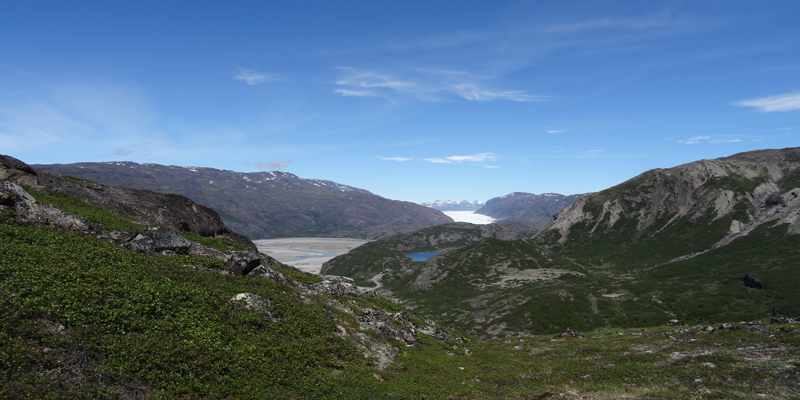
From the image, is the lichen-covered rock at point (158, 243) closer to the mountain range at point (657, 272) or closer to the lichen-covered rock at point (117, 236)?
the lichen-covered rock at point (117, 236)

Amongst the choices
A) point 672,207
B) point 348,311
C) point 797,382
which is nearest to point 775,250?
point 672,207

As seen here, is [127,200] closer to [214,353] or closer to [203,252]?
[203,252]

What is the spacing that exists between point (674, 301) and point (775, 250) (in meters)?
62.8

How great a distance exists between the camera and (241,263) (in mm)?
33375

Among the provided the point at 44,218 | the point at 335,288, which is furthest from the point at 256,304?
the point at 44,218

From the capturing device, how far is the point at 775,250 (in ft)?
408

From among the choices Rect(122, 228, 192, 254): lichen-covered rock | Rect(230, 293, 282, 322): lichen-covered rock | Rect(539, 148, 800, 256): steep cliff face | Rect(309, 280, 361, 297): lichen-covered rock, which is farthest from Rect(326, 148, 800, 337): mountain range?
Rect(230, 293, 282, 322): lichen-covered rock

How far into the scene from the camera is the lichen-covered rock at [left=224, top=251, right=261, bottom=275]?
108 feet

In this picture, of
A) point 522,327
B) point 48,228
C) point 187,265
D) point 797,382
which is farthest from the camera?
point 522,327

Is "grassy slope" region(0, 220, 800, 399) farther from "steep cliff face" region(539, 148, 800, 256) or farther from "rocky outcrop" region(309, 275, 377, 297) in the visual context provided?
"steep cliff face" region(539, 148, 800, 256)

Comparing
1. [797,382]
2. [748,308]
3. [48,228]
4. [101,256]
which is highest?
[48,228]

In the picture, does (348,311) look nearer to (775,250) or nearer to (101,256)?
(101,256)

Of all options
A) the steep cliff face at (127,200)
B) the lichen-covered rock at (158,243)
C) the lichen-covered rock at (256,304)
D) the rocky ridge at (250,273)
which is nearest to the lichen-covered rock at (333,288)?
the rocky ridge at (250,273)

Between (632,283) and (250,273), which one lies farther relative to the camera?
(632,283)
